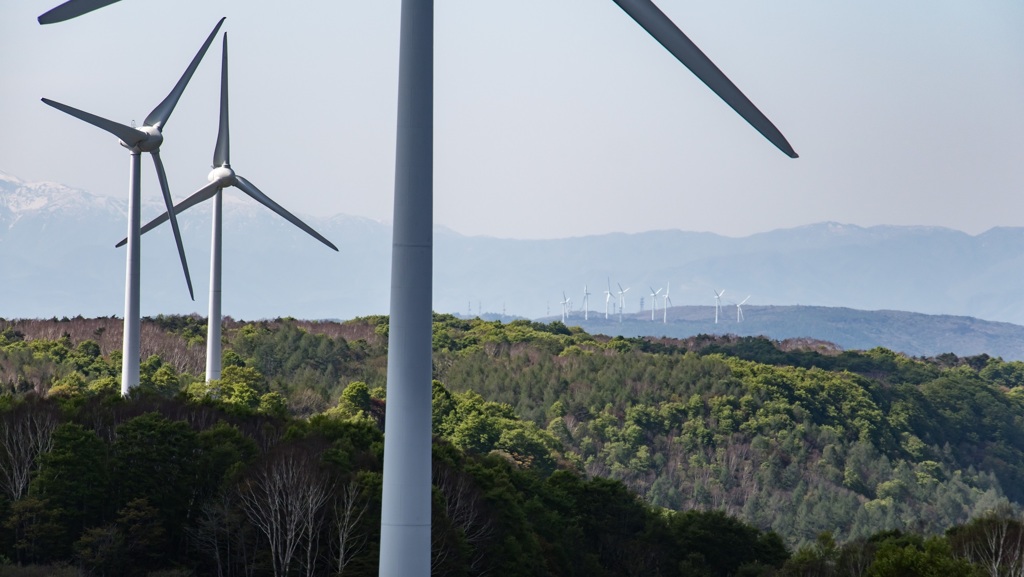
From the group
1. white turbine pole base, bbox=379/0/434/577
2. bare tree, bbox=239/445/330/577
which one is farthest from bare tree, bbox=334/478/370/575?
white turbine pole base, bbox=379/0/434/577

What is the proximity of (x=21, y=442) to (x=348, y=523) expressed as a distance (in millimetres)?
17200

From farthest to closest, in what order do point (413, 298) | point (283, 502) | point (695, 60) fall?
point (283, 502) → point (413, 298) → point (695, 60)

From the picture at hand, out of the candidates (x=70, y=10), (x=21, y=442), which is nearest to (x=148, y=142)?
(x=21, y=442)

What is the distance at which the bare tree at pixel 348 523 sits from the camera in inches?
2598

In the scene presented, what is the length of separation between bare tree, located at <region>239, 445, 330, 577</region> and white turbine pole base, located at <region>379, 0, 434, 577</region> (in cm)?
3442

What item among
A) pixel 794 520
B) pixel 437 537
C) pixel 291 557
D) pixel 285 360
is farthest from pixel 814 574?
pixel 285 360

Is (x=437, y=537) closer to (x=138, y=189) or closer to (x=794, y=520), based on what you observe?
(x=138, y=189)

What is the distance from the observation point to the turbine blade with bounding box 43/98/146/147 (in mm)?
66188

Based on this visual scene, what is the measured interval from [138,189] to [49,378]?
167 feet

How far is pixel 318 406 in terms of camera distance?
13838 centimetres

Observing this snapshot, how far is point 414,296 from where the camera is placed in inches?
1229

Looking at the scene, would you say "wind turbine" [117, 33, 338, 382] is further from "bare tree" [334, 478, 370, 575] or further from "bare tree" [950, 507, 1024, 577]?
"bare tree" [950, 507, 1024, 577]

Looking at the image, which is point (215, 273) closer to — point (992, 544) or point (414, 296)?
point (992, 544)

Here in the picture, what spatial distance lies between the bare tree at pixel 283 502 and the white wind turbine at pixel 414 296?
113 ft
